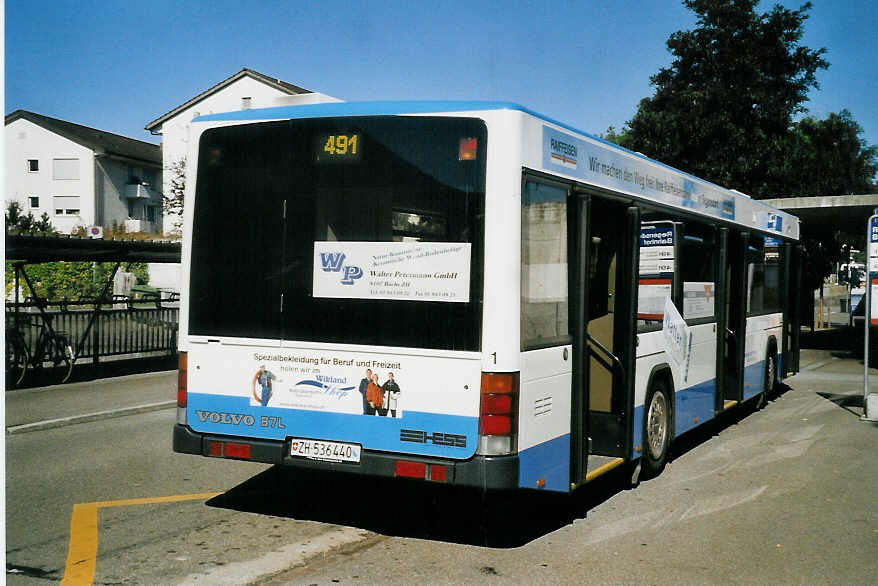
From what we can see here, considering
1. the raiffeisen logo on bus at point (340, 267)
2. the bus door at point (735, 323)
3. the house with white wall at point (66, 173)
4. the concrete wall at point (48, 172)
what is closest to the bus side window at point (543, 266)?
the raiffeisen logo on bus at point (340, 267)

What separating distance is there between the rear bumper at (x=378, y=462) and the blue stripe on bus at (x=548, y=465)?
0.17m

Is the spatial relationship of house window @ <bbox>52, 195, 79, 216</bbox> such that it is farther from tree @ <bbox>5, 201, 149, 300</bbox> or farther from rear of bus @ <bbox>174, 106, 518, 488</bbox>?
rear of bus @ <bbox>174, 106, 518, 488</bbox>

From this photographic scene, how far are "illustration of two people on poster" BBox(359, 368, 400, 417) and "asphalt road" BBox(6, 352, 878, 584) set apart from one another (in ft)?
3.11

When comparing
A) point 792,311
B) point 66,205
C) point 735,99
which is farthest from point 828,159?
point 66,205

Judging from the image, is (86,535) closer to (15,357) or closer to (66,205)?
(15,357)

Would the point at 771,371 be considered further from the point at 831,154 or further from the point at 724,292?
the point at 831,154

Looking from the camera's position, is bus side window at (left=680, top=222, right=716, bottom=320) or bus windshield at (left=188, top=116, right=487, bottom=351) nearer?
bus windshield at (left=188, top=116, right=487, bottom=351)

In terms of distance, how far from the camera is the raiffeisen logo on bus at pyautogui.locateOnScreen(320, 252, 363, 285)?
5785 millimetres

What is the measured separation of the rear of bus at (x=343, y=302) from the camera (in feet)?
18.0

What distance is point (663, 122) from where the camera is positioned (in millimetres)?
33562

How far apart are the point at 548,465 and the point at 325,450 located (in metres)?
1.51

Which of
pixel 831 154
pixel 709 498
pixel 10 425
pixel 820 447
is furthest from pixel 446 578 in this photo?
pixel 831 154

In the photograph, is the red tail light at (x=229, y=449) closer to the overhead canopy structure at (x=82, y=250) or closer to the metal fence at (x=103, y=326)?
the overhead canopy structure at (x=82, y=250)

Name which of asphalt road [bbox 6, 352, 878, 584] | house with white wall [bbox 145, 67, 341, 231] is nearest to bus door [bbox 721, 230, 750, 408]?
asphalt road [bbox 6, 352, 878, 584]
